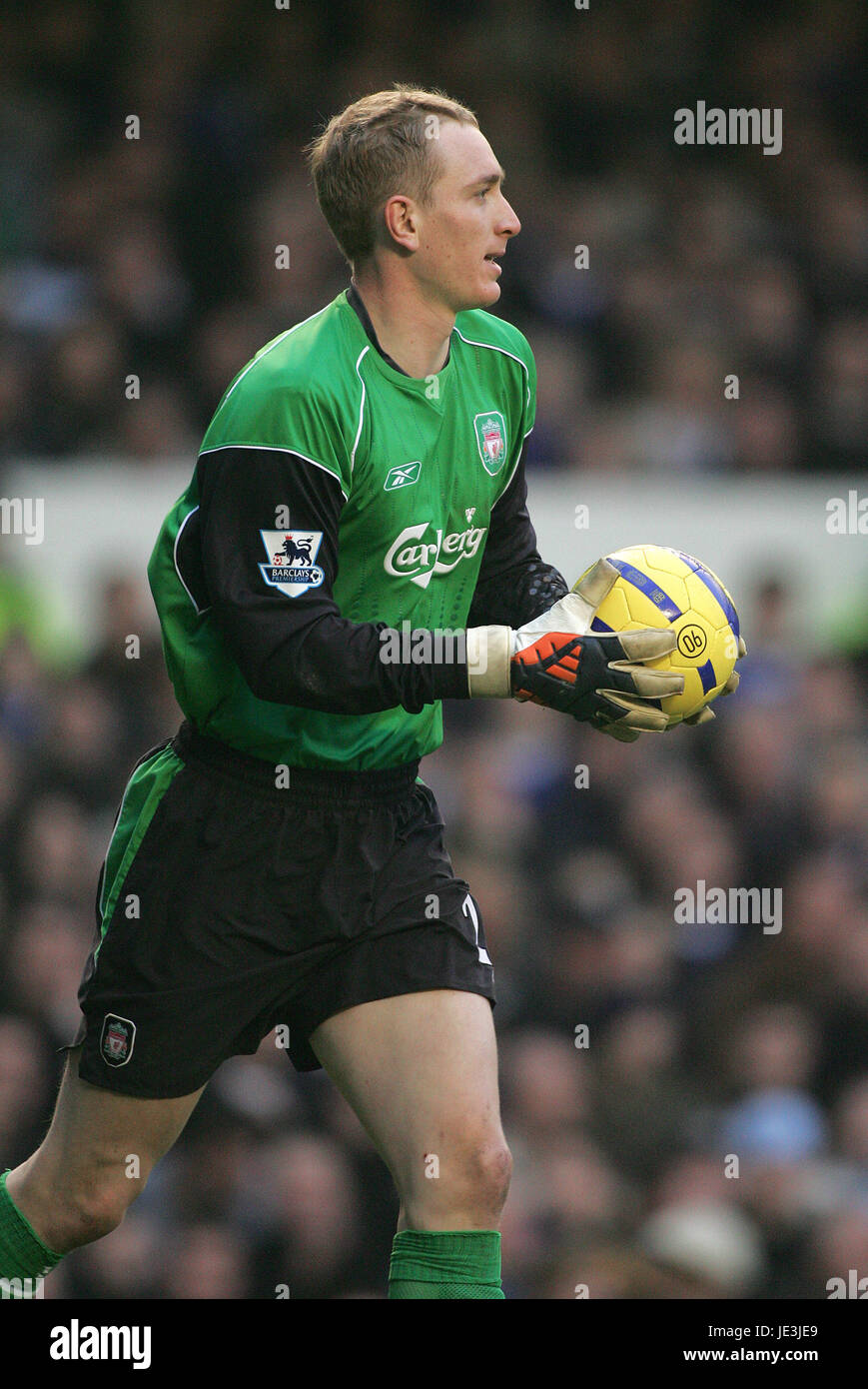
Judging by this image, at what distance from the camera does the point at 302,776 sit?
12.2ft

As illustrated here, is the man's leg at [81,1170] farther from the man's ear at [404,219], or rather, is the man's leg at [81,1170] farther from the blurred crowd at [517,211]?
the blurred crowd at [517,211]

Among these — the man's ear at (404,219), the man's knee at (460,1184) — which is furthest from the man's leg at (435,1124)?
the man's ear at (404,219)

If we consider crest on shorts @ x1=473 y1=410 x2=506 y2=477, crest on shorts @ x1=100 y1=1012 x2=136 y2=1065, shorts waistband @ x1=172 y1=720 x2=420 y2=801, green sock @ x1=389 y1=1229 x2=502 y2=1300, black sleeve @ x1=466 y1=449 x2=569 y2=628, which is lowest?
green sock @ x1=389 y1=1229 x2=502 y2=1300

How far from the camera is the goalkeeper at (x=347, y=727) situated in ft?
11.3

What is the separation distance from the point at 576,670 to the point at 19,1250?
1676 millimetres

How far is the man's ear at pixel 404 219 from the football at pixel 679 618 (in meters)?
0.73

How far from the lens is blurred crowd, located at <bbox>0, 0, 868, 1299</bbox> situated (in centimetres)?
611

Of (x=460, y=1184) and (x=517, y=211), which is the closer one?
(x=460, y=1184)

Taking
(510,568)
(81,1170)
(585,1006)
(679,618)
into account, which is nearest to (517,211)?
(585,1006)

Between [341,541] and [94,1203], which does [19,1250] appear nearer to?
[94,1203]

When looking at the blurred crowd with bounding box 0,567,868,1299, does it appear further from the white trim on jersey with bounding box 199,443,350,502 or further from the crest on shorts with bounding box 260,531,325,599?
the white trim on jersey with bounding box 199,443,350,502

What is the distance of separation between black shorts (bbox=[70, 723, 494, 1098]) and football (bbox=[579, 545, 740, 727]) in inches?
22.8

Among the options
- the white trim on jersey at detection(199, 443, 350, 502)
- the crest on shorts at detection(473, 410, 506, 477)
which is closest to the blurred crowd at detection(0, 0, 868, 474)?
the crest on shorts at detection(473, 410, 506, 477)
